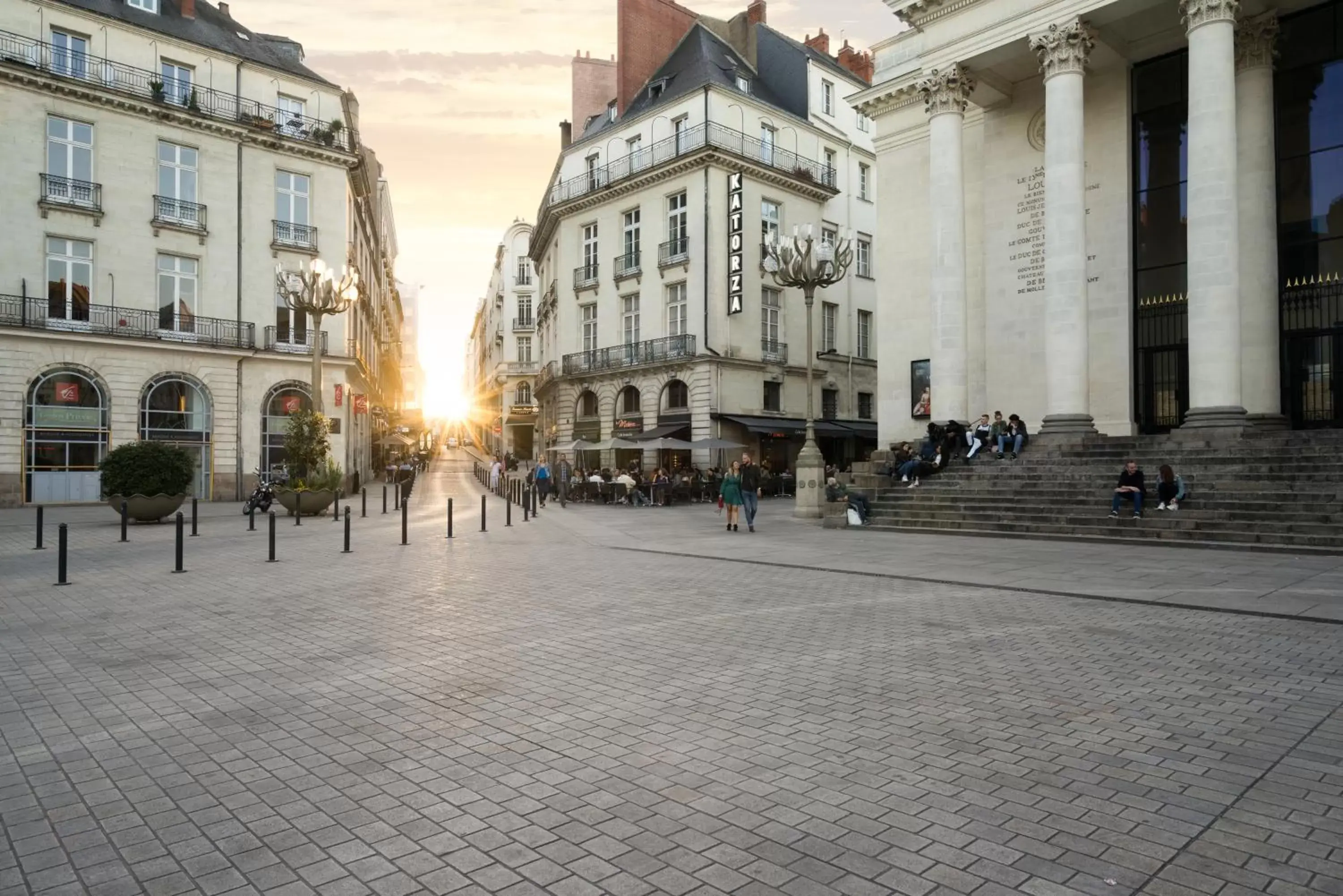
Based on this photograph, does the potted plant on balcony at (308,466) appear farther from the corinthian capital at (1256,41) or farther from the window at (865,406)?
the window at (865,406)

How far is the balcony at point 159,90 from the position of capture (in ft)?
88.4

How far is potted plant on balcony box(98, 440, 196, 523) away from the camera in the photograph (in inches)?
760

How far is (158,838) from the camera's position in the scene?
345 centimetres

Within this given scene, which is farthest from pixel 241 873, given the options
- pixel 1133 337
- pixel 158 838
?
pixel 1133 337

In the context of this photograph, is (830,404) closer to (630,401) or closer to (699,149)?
(630,401)

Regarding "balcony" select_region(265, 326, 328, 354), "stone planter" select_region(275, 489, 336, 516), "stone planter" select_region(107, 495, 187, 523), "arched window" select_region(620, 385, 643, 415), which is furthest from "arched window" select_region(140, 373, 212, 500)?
"arched window" select_region(620, 385, 643, 415)

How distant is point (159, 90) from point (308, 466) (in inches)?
662

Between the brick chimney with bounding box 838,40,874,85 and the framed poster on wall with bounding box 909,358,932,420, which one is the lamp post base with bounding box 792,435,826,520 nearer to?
the framed poster on wall with bounding box 909,358,932,420

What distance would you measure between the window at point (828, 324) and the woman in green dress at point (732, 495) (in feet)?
74.2

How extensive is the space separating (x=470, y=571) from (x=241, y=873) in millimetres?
8793

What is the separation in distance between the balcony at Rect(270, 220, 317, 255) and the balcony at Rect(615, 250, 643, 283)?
13993 mm

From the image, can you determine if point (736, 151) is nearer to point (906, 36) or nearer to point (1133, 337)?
point (906, 36)

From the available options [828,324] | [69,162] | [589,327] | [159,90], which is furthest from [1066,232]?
[69,162]

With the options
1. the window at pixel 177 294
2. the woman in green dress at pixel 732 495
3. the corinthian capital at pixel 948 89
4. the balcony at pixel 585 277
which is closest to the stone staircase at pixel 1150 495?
the woman in green dress at pixel 732 495
